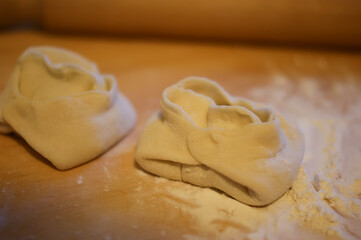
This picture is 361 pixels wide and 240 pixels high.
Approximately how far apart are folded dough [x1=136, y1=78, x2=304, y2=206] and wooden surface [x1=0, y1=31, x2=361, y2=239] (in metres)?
0.14

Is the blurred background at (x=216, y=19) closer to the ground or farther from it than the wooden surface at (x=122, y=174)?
farther from it

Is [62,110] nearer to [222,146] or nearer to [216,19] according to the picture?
[222,146]

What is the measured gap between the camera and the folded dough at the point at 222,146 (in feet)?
3.42

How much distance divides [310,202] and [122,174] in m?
0.73

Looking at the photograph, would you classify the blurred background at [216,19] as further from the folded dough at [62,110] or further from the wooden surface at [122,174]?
the folded dough at [62,110]

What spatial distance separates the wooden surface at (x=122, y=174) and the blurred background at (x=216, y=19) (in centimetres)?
17

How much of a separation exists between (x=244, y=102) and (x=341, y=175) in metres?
0.49

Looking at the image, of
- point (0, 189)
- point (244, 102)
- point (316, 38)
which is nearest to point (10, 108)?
point (0, 189)

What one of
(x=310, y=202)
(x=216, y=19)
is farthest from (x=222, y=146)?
(x=216, y=19)

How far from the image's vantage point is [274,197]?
1061 millimetres

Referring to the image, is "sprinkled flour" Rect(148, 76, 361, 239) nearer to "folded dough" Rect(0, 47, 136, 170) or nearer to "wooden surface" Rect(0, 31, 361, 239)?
"wooden surface" Rect(0, 31, 361, 239)

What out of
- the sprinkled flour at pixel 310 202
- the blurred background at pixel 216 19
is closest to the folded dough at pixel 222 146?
the sprinkled flour at pixel 310 202

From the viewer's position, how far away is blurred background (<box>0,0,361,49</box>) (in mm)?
2086

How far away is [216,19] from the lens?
7.13 feet
